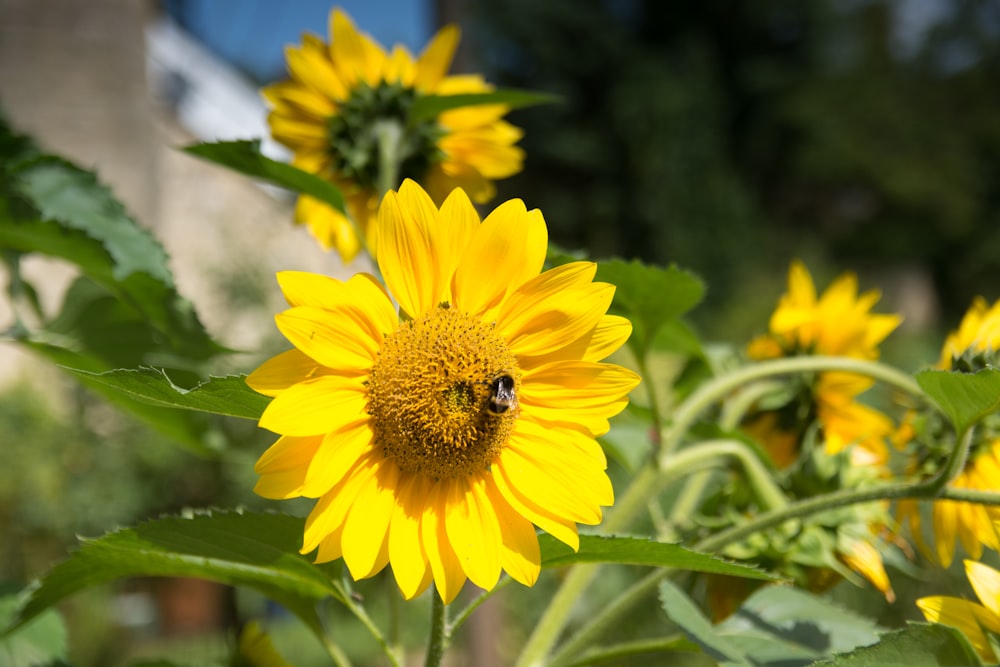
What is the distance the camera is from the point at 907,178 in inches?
382

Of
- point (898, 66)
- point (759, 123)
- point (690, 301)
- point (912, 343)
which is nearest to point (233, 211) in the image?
point (912, 343)

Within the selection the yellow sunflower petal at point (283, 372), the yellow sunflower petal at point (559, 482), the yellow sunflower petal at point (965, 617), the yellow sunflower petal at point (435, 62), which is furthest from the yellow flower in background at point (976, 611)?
the yellow sunflower petal at point (435, 62)

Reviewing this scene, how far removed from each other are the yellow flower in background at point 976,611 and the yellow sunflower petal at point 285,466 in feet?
0.77

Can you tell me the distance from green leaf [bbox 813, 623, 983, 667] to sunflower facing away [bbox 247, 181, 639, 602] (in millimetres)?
106

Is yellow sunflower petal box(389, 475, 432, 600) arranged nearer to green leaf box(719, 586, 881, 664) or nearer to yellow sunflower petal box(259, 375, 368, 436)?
yellow sunflower petal box(259, 375, 368, 436)

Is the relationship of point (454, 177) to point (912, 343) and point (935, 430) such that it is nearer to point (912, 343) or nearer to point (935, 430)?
point (935, 430)

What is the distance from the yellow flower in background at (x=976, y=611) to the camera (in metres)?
0.33

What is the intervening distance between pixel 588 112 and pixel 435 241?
8957 millimetres

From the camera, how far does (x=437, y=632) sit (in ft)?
1.05

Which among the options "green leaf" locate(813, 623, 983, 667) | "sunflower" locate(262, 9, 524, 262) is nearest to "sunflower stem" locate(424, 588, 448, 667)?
"green leaf" locate(813, 623, 983, 667)

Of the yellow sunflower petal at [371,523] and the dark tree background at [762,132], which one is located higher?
the dark tree background at [762,132]

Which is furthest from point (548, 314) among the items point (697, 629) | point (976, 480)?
point (976, 480)

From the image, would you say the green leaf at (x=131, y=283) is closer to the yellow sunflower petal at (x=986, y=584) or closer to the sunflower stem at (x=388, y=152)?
the sunflower stem at (x=388, y=152)

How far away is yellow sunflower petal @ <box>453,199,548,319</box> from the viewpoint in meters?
0.31
